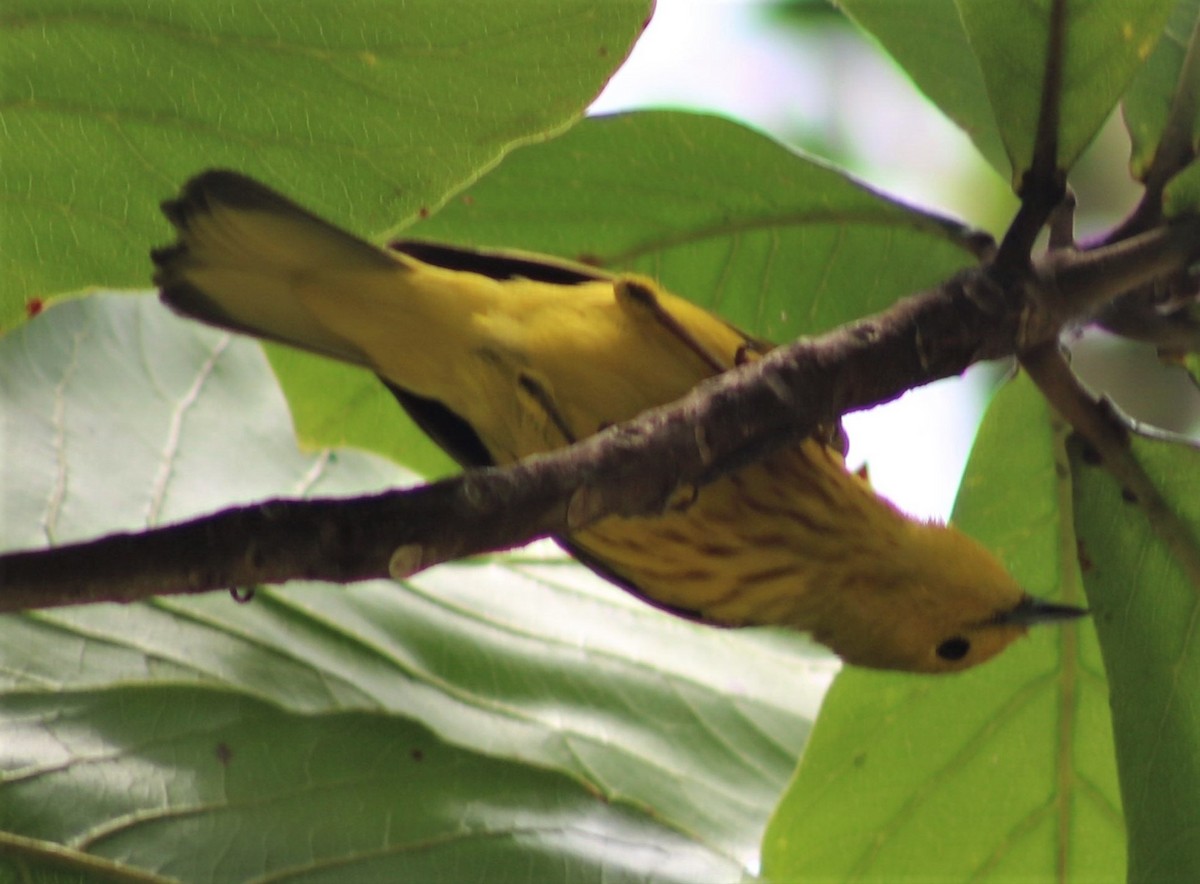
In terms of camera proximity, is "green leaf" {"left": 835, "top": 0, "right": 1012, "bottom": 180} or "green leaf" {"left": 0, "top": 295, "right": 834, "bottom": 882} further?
"green leaf" {"left": 835, "top": 0, "right": 1012, "bottom": 180}

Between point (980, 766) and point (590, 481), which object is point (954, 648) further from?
point (590, 481)

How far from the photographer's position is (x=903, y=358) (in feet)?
4.81

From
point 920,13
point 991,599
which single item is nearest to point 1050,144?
point 920,13

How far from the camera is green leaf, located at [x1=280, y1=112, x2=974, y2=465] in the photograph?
2.03 metres

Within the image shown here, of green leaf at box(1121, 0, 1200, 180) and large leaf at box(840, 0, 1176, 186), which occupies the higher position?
green leaf at box(1121, 0, 1200, 180)

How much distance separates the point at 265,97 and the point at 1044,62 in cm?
99

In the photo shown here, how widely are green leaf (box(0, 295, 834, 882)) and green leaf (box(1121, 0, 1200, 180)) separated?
1167 millimetres

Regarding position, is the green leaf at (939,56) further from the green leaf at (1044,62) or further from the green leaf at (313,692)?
the green leaf at (313,692)

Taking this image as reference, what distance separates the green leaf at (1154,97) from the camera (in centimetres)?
184

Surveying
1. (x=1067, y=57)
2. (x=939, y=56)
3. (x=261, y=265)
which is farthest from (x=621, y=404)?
(x=1067, y=57)

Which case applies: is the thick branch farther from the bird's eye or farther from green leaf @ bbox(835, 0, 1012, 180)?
the bird's eye

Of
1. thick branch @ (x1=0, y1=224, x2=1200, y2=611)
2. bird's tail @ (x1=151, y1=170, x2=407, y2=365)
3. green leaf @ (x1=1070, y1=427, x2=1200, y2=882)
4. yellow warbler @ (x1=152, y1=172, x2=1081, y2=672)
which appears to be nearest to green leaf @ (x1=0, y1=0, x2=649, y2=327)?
bird's tail @ (x1=151, y1=170, x2=407, y2=365)

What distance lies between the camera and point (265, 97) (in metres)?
1.59

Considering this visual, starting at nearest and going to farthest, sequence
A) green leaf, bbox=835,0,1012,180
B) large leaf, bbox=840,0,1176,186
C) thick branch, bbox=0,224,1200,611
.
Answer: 1. thick branch, bbox=0,224,1200,611
2. large leaf, bbox=840,0,1176,186
3. green leaf, bbox=835,0,1012,180
